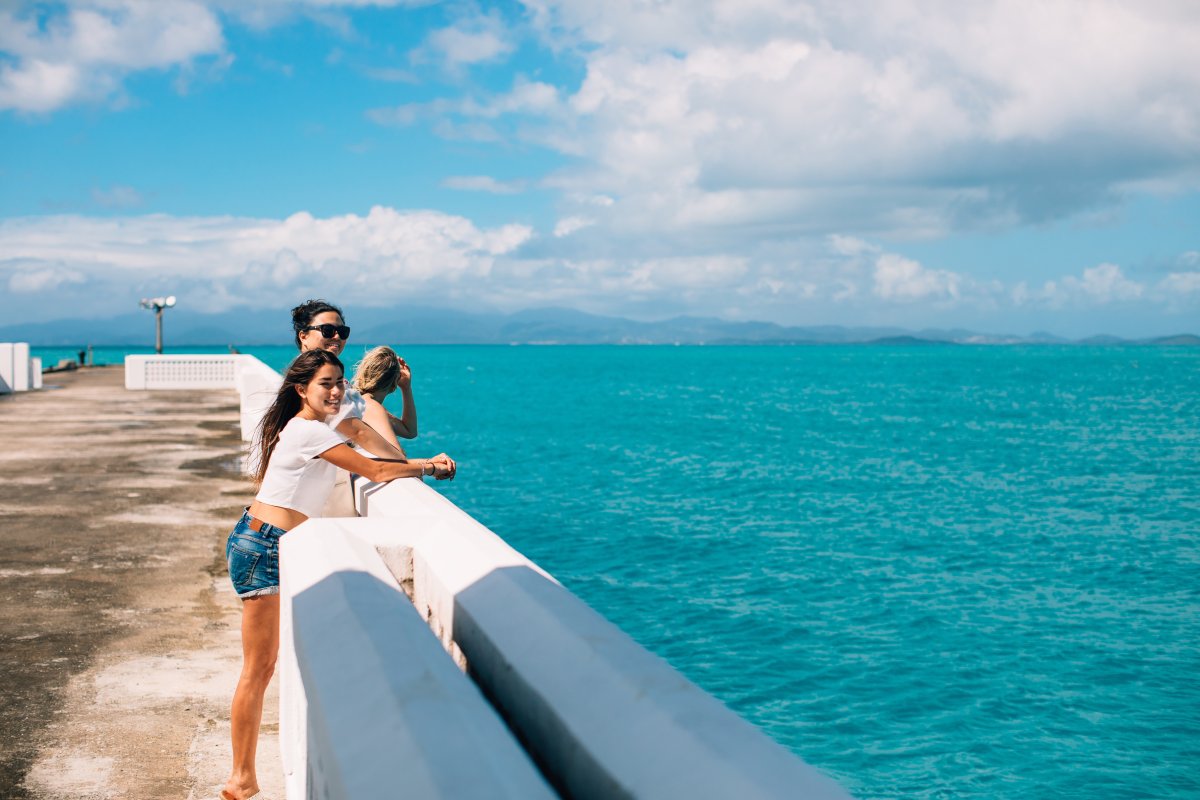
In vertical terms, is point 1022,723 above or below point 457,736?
below

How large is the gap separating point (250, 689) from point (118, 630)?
2978 mm

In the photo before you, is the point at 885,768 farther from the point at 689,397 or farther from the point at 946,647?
the point at 689,397

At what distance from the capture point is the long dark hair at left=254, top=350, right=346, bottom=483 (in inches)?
180

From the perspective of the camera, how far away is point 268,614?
446 centimetres

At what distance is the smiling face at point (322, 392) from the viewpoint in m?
4.57

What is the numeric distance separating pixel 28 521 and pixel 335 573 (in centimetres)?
872

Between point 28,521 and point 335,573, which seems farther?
point 28,521

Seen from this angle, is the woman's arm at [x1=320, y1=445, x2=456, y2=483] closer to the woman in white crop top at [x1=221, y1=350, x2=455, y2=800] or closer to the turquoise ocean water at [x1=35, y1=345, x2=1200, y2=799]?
the woman in white crop top at [x1=221, y1=350, x2=455, y2=800]

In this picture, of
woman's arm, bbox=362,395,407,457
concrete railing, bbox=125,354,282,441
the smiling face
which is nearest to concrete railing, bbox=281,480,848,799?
the smiling face

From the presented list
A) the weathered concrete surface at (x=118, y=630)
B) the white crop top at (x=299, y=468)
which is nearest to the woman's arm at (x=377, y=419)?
the white crop top at (x=299, y=468)

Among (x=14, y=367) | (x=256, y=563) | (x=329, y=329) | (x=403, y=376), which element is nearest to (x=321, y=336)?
(x=329, y=329)

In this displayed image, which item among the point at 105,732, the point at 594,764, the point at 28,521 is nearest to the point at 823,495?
the point at 28,521

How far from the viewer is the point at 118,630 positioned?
6.74 meters

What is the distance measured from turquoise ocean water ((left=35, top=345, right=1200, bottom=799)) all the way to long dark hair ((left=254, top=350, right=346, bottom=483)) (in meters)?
7.49
